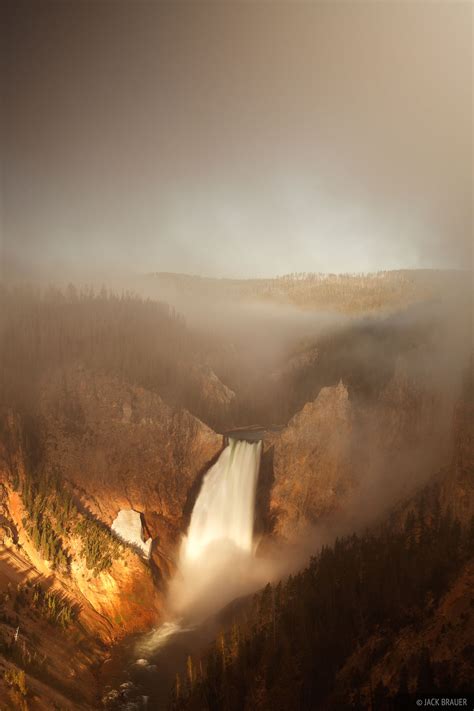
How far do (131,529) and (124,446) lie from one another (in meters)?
10.9

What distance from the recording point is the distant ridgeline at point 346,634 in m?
21.3

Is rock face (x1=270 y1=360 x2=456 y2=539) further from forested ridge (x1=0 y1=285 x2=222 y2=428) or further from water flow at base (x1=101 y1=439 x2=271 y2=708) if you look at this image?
forested ridge (x1=0 y1=285 x2=222 y2=428)

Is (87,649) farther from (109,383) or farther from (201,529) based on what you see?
(109,383)

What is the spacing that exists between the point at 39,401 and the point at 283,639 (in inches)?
1579

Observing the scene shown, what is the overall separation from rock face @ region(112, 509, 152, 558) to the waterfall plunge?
461cm

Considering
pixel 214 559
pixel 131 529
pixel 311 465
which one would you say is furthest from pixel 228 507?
pixel 131 529

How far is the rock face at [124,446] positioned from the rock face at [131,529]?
146 cm

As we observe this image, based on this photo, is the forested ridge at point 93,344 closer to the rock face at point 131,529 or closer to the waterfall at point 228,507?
the waterfall at point 228,507

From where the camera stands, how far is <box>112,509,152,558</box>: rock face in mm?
47719

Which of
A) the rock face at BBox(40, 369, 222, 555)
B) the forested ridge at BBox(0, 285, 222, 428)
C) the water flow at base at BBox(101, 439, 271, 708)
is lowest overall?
the water flow at base at BBox(101, 439, 271, 708)

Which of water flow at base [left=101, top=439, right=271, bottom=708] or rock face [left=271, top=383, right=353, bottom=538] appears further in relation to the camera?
rock face [left=271, top=383, right=353, bottom=538]

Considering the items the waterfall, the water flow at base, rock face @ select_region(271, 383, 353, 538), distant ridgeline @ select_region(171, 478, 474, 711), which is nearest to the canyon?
rock face @ select_region(271, 383, 353, 538)

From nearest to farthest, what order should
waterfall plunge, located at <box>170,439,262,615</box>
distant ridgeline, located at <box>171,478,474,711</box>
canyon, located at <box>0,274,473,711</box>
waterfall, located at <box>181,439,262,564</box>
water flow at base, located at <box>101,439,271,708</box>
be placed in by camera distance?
distant ridgeline, located at <box>171,478,474,711</box> < canyon, located at <box>0,274,473,711</box> < water flow at base, located at <box>101,439,271,708</box> < waterfall plunge, located at <box>170,439,262,615</box> < waterfall, located at <box>181,439,262,564</box>

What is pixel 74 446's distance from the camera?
54125 mm
